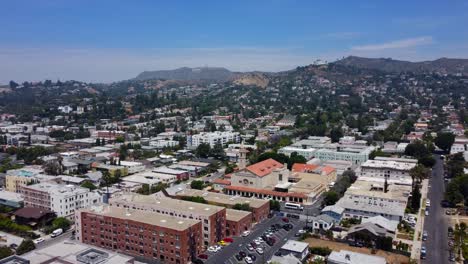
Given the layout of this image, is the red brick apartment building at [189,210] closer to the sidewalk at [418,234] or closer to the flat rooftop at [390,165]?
the sidewalk at [418,234]

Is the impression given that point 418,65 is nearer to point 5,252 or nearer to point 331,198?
point 331,198

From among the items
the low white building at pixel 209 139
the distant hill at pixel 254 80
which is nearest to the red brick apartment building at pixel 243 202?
the low white building at pixel 209 139

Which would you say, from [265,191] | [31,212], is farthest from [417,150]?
[31,212]

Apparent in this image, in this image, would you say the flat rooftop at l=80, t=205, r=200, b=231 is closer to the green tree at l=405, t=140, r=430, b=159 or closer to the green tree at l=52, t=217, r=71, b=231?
the green tree at l=52, t=217, r=71, b=231

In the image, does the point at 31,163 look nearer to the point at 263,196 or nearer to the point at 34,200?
the point at 34,200

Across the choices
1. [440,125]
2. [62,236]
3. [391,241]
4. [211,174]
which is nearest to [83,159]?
[211,174]
